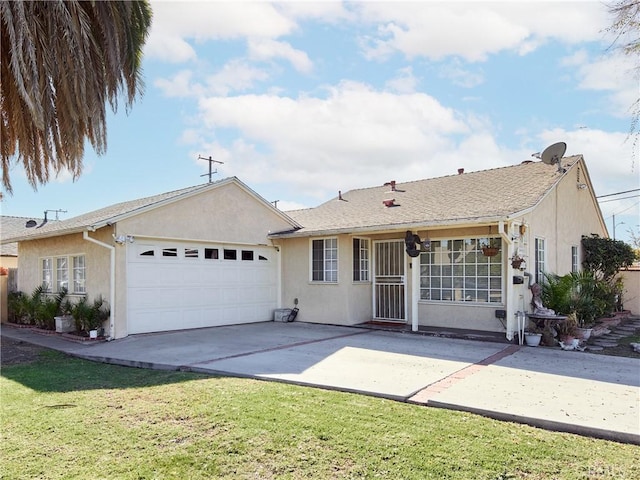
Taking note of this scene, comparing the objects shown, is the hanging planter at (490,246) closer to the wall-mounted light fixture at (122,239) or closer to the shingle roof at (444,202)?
the shingle roof at (444,202)

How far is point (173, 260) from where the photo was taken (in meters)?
12.4

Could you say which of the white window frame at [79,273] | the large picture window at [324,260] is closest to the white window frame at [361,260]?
the large picture window at [324,260]

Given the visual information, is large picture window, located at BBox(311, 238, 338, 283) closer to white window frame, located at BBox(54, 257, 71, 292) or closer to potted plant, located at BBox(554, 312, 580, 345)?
potted plant, located at BBox(554, 312, 580, 345)

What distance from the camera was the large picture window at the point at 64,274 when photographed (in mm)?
12812

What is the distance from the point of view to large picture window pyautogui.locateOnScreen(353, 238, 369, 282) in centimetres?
1330

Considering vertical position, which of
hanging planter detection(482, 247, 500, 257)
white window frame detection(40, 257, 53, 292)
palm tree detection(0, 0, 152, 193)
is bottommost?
white window frame detection(40, 257, 53, 292)

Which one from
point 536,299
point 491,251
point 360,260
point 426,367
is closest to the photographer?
point 426,367

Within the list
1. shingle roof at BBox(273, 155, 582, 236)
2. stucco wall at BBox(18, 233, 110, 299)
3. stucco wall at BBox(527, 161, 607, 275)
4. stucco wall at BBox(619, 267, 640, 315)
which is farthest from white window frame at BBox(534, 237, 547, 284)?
stucco wall at BBox(18, 233, 110, 299)

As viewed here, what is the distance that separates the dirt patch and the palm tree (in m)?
3.79

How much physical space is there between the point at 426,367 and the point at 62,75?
7067 millimetres

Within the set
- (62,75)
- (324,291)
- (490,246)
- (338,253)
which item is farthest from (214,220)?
(490,246)

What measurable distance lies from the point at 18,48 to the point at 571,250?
1463 centimetres

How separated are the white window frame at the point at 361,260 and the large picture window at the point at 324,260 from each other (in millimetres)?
554

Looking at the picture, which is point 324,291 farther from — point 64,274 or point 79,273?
point 64,274
